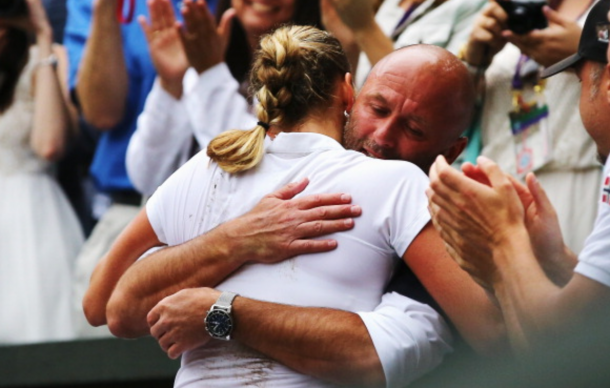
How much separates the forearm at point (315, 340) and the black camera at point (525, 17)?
1.69 meters

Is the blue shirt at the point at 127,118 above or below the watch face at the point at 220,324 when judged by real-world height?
below

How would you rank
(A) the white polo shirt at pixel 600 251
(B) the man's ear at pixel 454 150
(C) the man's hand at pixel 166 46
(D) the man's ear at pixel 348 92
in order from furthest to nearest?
(C) the man's hand at pixel 166 46 → (B) the man's ear at pixel 454 150 → (D) the man's ear at pixel 348 92 → (A) the white polo shirt at pixel 600 251

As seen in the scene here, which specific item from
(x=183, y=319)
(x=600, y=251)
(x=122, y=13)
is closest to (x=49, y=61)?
(x=122, y=13)

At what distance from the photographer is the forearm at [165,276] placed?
2.69 m

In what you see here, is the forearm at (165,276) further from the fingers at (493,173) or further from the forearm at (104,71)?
the forearm at (104,71)

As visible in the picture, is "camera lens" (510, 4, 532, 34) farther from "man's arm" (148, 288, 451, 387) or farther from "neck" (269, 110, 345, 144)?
"man's arm" (148, 288, 451, 387)

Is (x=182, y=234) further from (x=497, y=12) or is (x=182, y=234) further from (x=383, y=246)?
(x=497, y=12)

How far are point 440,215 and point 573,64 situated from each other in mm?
588

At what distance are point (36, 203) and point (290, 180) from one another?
3058mm

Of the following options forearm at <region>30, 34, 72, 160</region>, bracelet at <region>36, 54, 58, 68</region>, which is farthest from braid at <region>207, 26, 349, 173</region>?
bracelet at <region>36, 54, 58, 68</region>

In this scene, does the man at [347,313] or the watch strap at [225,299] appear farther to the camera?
the watch strap at [225,299]

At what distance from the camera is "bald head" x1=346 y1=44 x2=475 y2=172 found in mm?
2904

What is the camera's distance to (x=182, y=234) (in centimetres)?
285

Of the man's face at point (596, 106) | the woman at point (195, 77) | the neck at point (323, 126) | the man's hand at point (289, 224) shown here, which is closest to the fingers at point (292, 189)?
the man's hand at point (289, 224)
